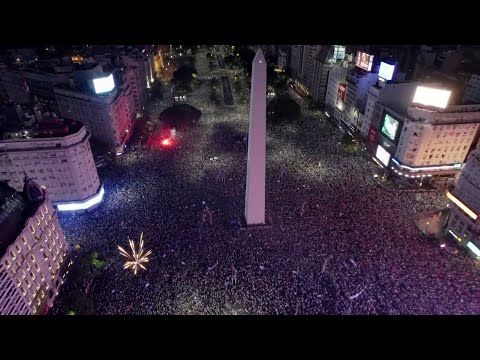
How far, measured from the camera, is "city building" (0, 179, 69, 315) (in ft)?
72.7

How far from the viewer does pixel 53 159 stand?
3238cm

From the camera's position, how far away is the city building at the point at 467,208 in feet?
96.6

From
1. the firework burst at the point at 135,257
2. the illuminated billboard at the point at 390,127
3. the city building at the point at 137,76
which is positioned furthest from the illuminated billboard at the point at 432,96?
the city building at the point at 137,76

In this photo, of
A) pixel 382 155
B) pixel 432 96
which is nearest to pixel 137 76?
pixel 382 155

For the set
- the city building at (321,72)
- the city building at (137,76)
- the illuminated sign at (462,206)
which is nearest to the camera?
the illuminated sign at (462,206)

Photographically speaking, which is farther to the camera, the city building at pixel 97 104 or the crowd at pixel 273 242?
the city building at pixel 97 104

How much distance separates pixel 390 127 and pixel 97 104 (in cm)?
3650

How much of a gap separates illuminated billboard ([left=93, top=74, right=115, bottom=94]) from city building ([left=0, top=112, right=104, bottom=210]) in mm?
9976

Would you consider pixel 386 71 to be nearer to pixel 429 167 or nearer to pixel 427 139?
pixel 427 139

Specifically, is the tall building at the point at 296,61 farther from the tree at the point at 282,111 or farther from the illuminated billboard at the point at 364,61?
the illuminated billboard at the point at 364,61

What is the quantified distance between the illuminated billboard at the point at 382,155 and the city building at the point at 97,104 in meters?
33.7

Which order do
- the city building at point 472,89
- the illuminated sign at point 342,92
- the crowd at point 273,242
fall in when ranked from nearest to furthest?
the crowd at point 273,242
the city building at point 472,89
the illuminated sign at point 342,92

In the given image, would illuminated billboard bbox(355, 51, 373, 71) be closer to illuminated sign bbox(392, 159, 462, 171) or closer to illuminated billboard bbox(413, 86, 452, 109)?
illuminated billboard bbox(413, 86, 452, 109)
